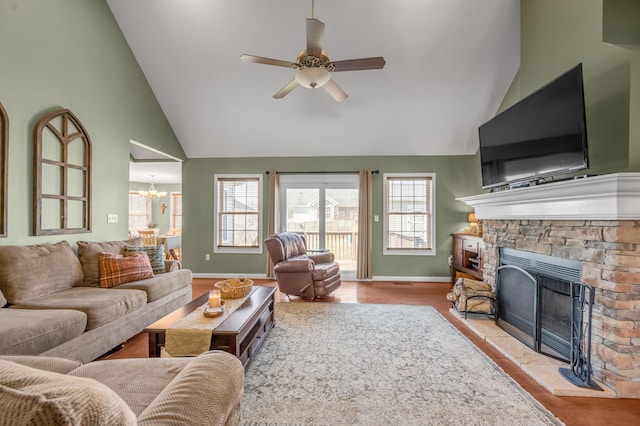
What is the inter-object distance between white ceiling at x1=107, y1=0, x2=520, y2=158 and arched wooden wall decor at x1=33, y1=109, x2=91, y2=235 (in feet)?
5.73

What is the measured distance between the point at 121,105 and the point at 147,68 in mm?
797

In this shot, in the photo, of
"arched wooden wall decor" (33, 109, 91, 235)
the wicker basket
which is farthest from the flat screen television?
"arched wooden wall decor" (33, 109, 91, 235)

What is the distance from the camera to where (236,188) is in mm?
6102

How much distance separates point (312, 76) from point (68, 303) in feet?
9.37

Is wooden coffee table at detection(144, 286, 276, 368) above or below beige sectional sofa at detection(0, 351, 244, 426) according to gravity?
below

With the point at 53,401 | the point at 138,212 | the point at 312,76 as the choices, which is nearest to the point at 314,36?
the point at 312,76

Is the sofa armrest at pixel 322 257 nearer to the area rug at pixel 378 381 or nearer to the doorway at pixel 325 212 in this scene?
the doorway at pixel 325 212

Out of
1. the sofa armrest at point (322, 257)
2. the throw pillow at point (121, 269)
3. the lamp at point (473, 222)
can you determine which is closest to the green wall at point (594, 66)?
the lamp at point (473, 222)

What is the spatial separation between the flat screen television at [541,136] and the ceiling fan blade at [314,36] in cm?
194

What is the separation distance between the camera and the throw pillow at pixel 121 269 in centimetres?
319

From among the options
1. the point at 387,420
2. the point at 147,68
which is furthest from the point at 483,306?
the point at 147,68

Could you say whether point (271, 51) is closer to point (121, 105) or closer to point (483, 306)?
point (121, 105)

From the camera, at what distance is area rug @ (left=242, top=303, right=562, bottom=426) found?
1.87 metres

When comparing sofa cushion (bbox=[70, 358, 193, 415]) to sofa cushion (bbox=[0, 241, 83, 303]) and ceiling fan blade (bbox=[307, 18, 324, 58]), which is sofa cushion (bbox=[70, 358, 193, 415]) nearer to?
sofa cushion (bbox=[0, 241, 83, 303])
